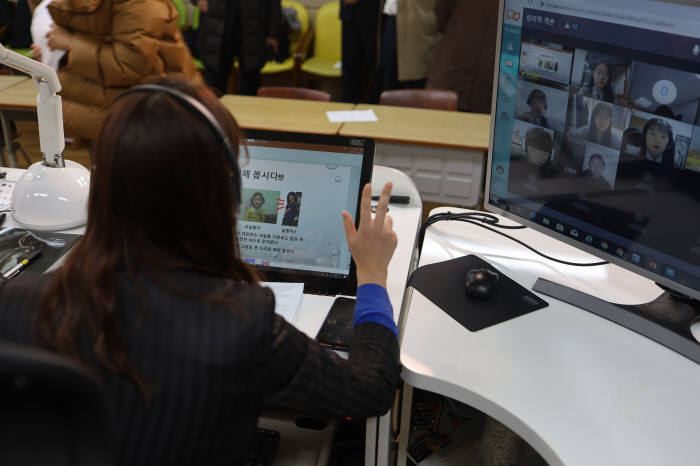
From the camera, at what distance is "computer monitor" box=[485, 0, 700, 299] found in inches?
43.6

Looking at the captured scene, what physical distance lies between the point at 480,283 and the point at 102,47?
6.84 ft

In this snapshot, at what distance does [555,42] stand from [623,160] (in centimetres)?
27

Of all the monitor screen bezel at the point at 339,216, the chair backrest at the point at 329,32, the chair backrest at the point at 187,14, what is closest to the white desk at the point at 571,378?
the monitor screen bezel at the point at 339,216

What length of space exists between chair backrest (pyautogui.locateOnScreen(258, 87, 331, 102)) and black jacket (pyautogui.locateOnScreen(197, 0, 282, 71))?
920mm

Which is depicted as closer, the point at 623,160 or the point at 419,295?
the point at 623,160

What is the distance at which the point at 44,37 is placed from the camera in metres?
2.71

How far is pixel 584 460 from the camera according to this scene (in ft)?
3.07

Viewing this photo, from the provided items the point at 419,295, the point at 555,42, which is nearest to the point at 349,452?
the point at 419,295

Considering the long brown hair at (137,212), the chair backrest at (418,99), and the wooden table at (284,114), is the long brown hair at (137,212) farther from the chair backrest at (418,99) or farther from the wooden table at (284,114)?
the chair backrest at (418,99)

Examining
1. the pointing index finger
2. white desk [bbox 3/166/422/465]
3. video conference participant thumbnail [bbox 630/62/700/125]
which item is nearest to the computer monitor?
video conference participant thumbnail [bbox 630/62/700/125]

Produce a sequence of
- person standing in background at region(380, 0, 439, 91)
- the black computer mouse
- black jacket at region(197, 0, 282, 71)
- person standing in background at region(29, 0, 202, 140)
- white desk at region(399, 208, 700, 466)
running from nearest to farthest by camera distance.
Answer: white desk at region(399, 208, 700, 466) < the black computer mouse < person standing in background at region(29, 0, 202, 140) < person standing in background at region(380, 0, 439, 91) < black jacket at region(197, 0, 282, 71)

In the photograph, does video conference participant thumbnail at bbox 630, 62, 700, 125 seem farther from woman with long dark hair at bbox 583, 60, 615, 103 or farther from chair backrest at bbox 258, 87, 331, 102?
chair backrest at bbox 258, 87, 331, 102

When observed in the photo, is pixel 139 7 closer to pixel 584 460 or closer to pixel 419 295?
pixel 419 295

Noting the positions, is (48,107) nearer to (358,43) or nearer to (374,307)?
(374,307)
